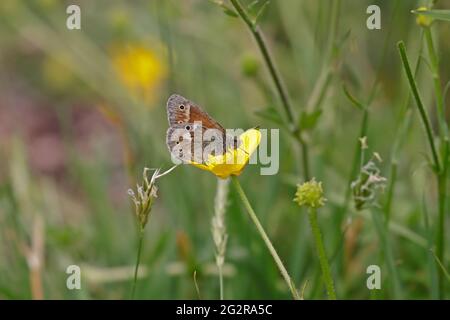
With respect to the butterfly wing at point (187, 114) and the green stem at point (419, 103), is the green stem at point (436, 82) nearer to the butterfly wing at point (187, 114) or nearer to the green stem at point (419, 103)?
the green stem at point (419, 103)

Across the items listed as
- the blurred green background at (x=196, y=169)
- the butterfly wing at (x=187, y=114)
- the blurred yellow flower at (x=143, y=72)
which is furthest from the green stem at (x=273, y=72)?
the blurred yellow flower at (x=143, y=72)

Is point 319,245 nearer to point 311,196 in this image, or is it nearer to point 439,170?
point 311,196

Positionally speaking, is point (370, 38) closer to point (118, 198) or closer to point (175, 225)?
point (118, 198)

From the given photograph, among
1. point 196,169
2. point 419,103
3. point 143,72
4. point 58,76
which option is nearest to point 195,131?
point 419,103

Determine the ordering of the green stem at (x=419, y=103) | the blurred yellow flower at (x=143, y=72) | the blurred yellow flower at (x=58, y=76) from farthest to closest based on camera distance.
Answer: the blurred yellow flower at (x=58, y=76)
the blurred yellow flower at (x=143, y=72)
the green stem at (x=419, y=103)

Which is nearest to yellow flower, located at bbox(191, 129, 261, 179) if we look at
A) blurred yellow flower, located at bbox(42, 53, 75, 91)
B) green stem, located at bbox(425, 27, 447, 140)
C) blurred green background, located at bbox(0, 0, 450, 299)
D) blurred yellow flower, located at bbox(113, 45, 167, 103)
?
blurred green background, located at bbox(0, 0, 450, 299)

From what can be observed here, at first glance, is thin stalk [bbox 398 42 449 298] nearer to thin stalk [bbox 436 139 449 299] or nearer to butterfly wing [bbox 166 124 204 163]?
thin stalk [bbox 436 139 449 299]
